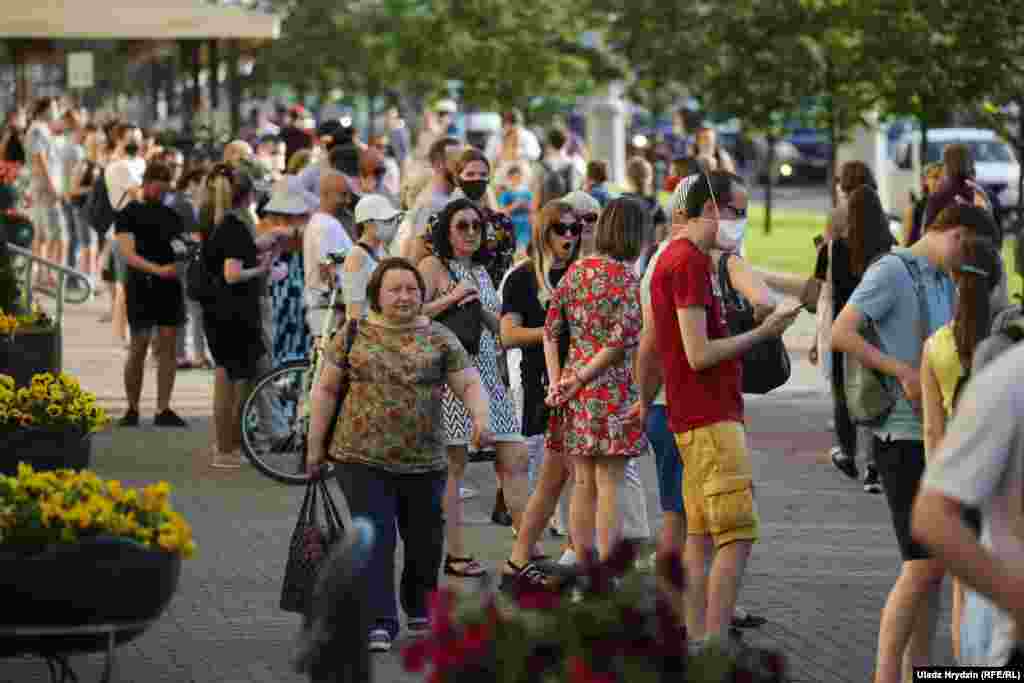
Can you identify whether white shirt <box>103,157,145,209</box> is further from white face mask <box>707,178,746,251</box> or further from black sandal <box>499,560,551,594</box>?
black sandal <box>499,560,551,594</box>

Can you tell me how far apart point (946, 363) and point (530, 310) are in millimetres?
3947

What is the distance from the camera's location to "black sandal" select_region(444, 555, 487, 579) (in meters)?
10.2

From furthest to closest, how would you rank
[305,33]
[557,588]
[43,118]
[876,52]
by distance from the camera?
1. [305,33]
2. [43,118]
3. [876,52]
4. [557,588]

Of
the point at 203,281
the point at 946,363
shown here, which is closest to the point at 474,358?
the point at 203,281

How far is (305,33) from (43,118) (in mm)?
31877

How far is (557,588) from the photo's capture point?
15.1 ft

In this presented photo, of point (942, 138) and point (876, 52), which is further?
point (942, 138)

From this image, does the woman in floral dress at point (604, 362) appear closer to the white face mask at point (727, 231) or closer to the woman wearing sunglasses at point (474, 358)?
the white face mask at point (727, 231)

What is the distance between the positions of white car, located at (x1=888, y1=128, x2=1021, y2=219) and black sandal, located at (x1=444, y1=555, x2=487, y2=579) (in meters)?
27.4

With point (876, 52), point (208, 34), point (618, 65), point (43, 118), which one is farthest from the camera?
point (618, 65)

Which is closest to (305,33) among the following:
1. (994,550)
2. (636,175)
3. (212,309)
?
(636,175)

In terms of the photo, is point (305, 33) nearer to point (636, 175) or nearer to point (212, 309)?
point (636, 175)

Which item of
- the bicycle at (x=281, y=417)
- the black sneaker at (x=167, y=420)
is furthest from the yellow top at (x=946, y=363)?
the black sneaker at (x=167, y=420)

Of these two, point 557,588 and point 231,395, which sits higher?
point 557,588
